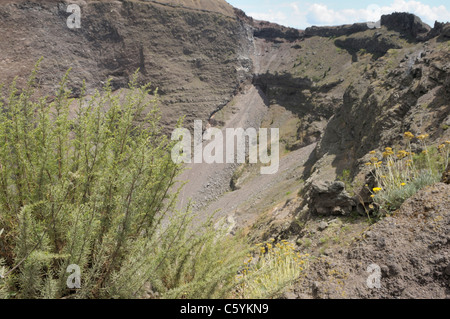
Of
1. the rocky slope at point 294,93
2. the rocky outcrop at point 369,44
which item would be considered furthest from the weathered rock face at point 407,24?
the rocky outcrop at point 369,44

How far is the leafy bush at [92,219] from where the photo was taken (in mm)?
2443

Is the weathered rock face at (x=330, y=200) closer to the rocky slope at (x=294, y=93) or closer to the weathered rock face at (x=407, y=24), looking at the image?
the rocky slope at (x=294, y=93)

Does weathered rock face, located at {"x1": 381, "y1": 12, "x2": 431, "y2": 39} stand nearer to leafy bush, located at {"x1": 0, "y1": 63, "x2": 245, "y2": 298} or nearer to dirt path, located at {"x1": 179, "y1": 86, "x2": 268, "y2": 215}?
dirt path, located at {"x1": 179, "y1": 86, "x2": 268, "y2": 215}

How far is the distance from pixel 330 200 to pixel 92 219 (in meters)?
5.08

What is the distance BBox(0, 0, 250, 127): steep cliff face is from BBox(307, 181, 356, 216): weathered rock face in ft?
119

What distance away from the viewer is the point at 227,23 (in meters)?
51.9

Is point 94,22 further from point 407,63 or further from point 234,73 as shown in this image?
point 407,63

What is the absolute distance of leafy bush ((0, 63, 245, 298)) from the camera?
8.02 feet

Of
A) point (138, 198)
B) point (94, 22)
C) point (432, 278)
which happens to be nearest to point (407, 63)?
point (432, 278)

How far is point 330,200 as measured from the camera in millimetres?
6199

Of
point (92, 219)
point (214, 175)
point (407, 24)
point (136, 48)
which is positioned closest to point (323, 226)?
point (92, 219)

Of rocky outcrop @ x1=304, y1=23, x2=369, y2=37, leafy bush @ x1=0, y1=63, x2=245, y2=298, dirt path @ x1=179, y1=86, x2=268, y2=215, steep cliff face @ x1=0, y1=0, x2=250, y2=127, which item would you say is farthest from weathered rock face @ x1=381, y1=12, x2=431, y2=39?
leafy bush @ x1=0, y1=63, x2=245, y2=298
